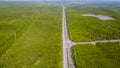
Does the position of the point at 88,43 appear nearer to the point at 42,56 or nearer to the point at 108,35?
the point at 108,35

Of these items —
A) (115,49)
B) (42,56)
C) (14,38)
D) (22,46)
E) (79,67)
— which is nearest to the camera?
(79,67)

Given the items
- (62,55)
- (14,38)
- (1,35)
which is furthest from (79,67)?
(1,35)

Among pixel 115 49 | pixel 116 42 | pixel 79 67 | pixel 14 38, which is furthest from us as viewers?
pixel 14 38

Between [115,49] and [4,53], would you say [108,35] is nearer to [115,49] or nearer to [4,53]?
[115,49]

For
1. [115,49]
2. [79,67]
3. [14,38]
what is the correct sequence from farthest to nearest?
[14,38], [115,49], [79,67]

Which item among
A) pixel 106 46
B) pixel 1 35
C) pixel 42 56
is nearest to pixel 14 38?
pixel 1 35

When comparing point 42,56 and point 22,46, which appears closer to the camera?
point 42,56
